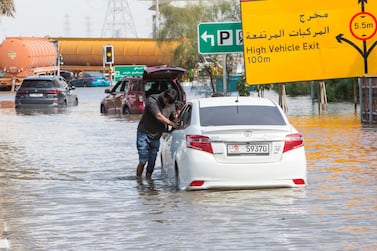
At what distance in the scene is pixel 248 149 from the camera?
15.6 metres

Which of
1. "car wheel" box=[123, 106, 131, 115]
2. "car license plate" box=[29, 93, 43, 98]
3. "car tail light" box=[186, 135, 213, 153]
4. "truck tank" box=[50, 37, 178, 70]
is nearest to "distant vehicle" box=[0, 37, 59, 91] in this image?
"truck tank" box=[50, 37, 178, 70]

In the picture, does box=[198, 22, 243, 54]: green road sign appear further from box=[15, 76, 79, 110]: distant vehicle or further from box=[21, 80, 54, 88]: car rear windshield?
box=[21, 80, 54, 88]: car rear windshield

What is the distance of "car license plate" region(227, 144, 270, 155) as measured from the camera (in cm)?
1564

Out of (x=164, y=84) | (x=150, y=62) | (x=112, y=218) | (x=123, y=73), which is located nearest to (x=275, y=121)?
(x=112, y=218)

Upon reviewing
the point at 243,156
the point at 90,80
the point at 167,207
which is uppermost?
the point at 243,156

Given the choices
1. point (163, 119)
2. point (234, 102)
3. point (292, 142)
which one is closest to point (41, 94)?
point (163, 119)

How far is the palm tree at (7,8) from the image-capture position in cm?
3871

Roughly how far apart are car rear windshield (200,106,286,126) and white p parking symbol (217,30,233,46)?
12533mm

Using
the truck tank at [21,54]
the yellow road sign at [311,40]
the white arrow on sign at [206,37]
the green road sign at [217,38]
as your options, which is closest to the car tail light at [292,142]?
the green road sign at [217,38]

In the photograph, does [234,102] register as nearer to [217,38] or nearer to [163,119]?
[163,119]

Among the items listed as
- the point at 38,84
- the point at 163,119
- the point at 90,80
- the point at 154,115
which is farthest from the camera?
the point at 90,80

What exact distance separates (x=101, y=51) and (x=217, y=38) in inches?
3259

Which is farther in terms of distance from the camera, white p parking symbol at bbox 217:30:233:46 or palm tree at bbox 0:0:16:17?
palm tree at bbox 0:0:16:17

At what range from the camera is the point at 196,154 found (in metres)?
15.8
